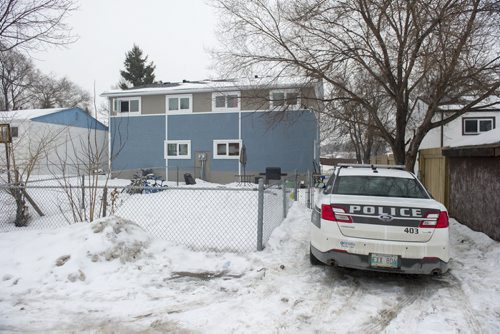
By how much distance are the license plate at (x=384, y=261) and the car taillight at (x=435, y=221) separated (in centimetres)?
56

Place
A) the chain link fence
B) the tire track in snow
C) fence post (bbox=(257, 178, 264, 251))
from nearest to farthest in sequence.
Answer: the tire track in snow < fence post (bbox=(257, 178, 264, 251)) < the chain link fence

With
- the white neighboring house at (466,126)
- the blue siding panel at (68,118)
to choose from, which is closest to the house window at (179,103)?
Result: the blue siding panel at (68,118)

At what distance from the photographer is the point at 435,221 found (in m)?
4.60

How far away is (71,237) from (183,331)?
3.18m

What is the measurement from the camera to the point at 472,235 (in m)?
7.25

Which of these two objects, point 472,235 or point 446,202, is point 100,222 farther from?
point 446,202

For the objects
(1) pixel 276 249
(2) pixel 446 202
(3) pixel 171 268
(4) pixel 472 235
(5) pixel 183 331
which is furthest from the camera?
(2) pixel 446 202

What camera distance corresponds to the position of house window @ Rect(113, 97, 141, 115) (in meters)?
22.0

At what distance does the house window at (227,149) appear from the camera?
67.9ft

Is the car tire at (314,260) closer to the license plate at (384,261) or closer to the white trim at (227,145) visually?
the license plate at (384,261)

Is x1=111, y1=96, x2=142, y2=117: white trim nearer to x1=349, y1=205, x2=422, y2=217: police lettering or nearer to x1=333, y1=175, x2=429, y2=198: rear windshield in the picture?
x1=333, y1=175, x2=429, y2=198: rear windshield

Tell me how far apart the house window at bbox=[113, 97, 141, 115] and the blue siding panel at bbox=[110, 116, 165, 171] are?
54cm

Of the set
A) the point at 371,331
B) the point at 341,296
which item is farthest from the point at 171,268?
the point at 371,331

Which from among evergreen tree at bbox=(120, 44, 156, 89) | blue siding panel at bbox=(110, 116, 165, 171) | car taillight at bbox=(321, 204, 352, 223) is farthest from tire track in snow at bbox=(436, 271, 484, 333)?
evergreen tree at bbox=(120, 44, 156, 89)
